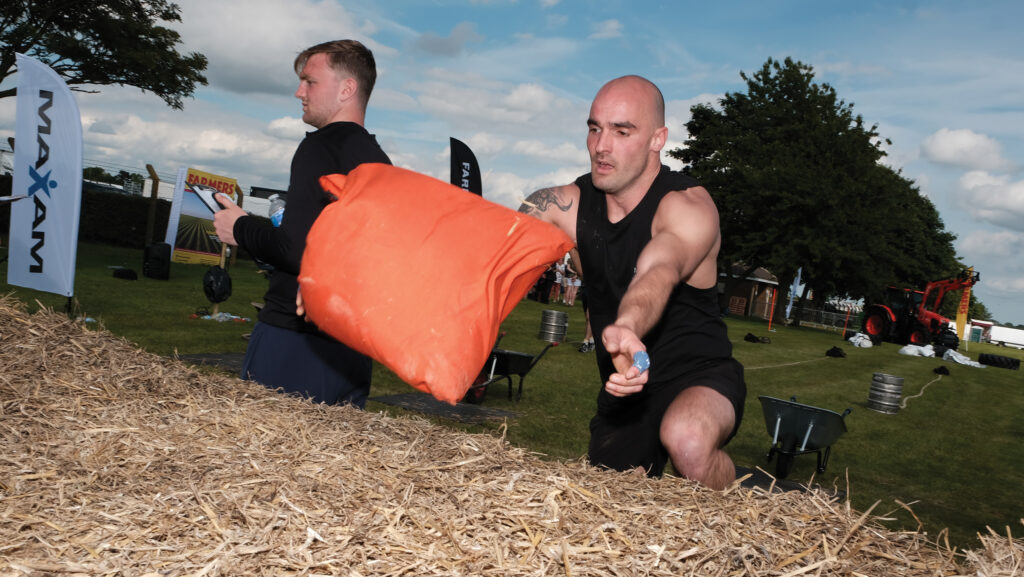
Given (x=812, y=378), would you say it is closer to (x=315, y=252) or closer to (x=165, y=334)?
(x=165, y=334)

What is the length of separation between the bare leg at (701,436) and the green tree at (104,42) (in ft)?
75.3

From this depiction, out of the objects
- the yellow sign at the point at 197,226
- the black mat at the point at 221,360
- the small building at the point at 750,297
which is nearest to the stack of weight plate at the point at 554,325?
the black mat at the point at 221,360

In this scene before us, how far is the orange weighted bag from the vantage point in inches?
79.7

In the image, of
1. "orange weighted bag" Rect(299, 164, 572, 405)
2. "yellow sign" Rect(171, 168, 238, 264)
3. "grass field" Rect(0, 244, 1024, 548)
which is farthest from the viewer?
"yellow sign" Rect(171, 168, 238, 264)

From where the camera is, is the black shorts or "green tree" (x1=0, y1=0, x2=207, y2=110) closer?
the black shorts

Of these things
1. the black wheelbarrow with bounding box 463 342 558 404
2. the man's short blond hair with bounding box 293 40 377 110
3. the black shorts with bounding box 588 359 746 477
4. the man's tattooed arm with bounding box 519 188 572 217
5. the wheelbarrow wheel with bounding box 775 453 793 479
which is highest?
the man's short blond hair with bounding box 293 40 377 110

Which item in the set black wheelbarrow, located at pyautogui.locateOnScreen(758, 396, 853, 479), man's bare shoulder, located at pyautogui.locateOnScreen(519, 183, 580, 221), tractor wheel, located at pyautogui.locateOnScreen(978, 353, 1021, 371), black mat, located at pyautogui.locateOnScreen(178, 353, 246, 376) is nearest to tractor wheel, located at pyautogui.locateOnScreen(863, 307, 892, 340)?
tractor wheel, located at pyautogui.locateOnScreen(978, 353, 1021, 371)

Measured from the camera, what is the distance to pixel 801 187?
37.0 metres

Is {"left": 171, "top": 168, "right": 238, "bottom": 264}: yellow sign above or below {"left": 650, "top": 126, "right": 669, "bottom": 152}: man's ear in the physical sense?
below

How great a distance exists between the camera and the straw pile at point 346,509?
4.56ft

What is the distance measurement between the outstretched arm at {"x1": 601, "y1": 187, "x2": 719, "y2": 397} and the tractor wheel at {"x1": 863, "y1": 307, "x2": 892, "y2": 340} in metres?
31.8

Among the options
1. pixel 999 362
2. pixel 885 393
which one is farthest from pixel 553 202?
pixel 999 362

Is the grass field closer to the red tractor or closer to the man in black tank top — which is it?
the man in black tank top

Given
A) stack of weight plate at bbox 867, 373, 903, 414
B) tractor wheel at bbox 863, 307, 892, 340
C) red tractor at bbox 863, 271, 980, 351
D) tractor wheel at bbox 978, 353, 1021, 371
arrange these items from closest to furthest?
stack of weight plate at bbox 867, 373, 903, 414 < tractor wheel at bbox 978, 353, 1021, 371 < red tractor at bbox 863, 271, 980, 351 < tractor wheel at bbox 863, 307, 892, 340
